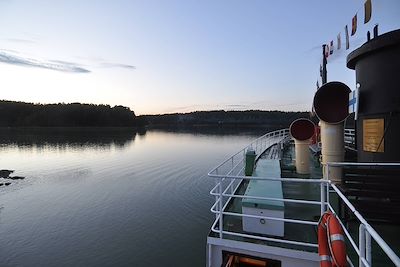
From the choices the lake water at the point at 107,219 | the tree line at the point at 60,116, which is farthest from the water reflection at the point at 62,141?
the tree line at the point at 60,116

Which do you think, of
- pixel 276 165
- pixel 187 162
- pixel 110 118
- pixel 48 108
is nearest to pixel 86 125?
pixel 110 118

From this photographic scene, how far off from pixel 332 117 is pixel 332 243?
4.38 meters

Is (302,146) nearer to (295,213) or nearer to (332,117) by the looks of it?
(332,117)

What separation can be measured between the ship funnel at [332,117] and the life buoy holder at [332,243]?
3315 mm

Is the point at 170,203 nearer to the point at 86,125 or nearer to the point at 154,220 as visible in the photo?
the point at 154,220

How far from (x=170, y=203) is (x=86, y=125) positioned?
131m

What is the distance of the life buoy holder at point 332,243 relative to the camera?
2738 millimetres

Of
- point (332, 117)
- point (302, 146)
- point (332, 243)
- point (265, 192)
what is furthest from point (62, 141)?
point (332, 243)

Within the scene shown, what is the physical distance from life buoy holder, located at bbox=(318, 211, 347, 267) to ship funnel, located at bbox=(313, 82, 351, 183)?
3.32m

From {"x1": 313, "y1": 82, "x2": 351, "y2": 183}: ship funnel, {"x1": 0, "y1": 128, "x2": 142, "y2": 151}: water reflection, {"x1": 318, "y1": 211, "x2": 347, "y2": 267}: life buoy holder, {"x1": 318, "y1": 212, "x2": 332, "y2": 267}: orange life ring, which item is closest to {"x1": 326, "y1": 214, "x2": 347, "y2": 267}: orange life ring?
{"x1": 318, "y1": 211, "x2": 347, "y2": 267}: life buoy holder

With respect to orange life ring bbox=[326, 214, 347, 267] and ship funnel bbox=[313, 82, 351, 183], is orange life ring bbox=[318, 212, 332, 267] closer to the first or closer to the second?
orange life ring bbox=[326, 214, 347, 267]

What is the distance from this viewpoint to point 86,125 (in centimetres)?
13662

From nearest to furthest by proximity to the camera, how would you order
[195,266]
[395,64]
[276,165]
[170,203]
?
[395,64] < [276,165] < [195,266] < [170,203]

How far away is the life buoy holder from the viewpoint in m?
2.74
